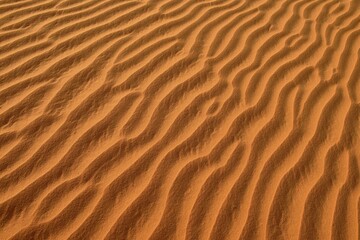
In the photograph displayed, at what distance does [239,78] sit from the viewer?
10.0 feet

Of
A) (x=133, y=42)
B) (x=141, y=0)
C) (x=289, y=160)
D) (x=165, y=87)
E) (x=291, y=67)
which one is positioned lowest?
(x=289, y=160)

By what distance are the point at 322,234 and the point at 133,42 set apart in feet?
7.55

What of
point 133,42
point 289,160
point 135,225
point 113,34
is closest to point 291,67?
point 289,160

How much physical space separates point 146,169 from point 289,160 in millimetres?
1086

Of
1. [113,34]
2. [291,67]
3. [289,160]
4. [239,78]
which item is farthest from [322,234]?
[113,34]

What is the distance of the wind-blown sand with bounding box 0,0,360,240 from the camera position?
84.4 inches

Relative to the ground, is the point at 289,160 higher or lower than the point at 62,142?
lower

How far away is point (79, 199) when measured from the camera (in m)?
2.12

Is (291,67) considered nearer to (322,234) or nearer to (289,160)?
(289,160)

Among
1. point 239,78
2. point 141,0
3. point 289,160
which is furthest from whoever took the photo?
point 141,0

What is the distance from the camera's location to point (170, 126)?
8.46 feet

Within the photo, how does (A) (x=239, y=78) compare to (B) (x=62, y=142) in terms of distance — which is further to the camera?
(A) (x=239, y=78)

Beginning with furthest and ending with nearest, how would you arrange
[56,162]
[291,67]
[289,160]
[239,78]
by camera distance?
[291,67] → [239,78] → [289,160] → [56,162]

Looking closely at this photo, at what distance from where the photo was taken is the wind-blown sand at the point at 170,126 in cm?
214
